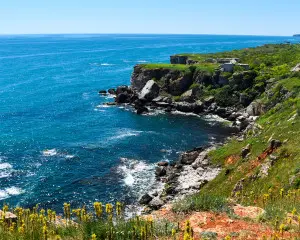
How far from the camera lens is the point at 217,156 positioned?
5041cm

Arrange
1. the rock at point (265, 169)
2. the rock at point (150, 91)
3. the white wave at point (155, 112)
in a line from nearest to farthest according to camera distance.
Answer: the rock at point (265, 169), the white wave at point (155, 112), the rock at point (150, 91)

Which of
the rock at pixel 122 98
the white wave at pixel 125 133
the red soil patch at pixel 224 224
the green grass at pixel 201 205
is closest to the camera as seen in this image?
the red soil patch at pixel 224 224

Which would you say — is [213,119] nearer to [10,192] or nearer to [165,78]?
[165,78]

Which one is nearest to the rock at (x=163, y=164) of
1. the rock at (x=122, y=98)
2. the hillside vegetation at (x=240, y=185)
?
the hillside vegetation at (x=240, y=185)

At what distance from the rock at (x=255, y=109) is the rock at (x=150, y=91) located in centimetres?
2688

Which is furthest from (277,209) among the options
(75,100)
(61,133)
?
(75,100)

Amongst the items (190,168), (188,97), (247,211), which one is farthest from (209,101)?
(247,211)

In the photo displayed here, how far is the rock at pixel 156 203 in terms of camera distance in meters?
39.4

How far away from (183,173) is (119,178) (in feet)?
30.1

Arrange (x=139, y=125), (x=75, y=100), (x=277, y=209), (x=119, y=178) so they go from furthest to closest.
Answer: (x=75, y=100), (x=139, y=125), (x=119, y=178), (x=277, y=209)

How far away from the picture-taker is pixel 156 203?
39969 mm

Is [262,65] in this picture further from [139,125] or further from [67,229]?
[67,229]

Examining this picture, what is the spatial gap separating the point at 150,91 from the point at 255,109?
29.9 metres

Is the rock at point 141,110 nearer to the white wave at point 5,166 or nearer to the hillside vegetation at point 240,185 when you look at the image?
the hillside vegetation at point 240,185
